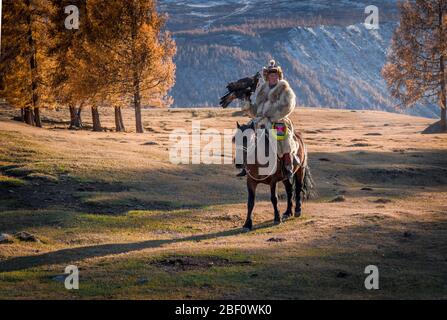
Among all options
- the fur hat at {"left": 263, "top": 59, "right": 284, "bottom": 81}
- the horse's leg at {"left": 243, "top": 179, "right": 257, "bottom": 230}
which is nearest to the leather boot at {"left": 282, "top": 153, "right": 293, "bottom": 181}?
the horse's leg at {"left": 243, "top": 179, "right": 257, "bottom": 230}

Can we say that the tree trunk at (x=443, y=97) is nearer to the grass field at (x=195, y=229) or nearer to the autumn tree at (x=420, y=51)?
the autumn tree at (x=420, y=51)

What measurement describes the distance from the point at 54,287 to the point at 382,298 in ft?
17.8

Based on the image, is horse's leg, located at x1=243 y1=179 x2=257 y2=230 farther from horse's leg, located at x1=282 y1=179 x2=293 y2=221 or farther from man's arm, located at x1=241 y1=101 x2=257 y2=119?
man's arm, located at x1=241 y1=101 x2=257 y2=119

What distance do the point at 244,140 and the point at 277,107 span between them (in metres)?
1.46

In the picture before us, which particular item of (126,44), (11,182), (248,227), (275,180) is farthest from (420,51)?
(248,227)

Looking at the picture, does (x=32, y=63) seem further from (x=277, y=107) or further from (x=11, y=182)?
(x=277, y=107)

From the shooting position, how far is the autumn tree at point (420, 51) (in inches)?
2162

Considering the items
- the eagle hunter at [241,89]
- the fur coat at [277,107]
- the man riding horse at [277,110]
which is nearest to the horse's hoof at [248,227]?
the man riding horse at [277,110]

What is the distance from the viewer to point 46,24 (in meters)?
44.7

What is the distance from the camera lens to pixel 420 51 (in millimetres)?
56094

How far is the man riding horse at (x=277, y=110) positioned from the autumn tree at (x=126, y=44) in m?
28.8
